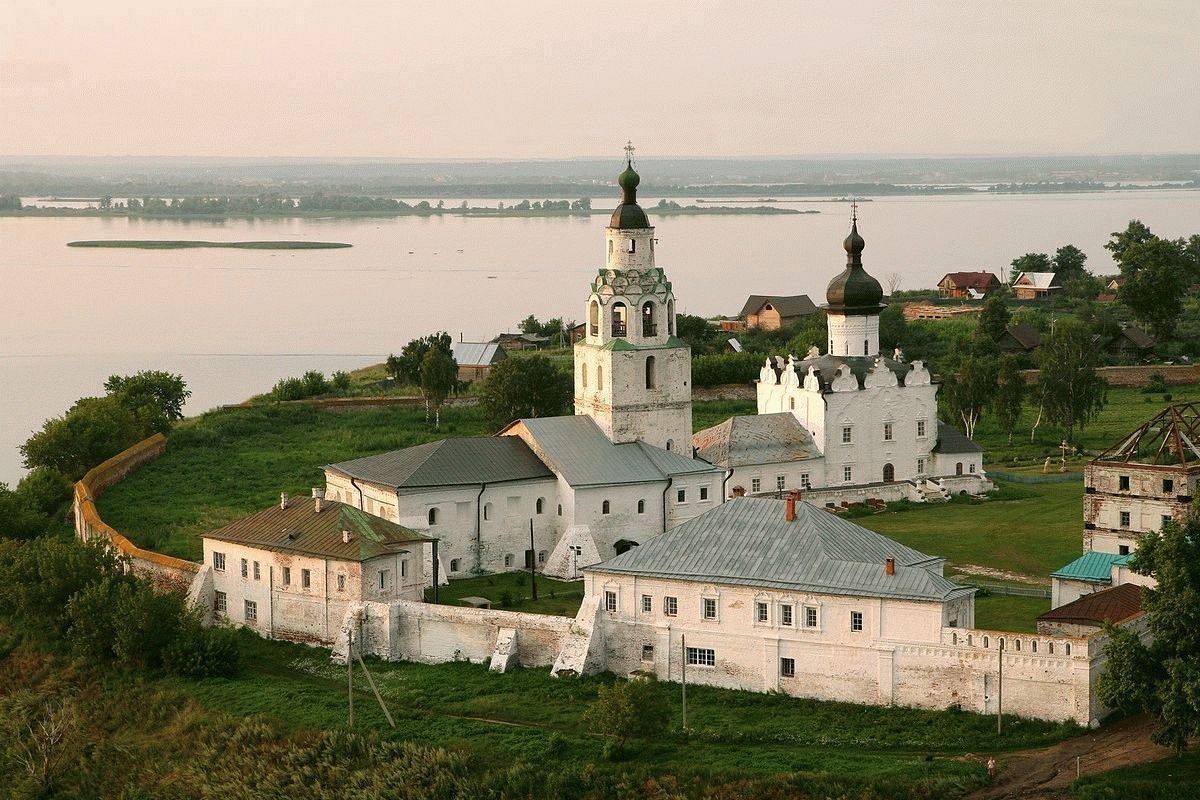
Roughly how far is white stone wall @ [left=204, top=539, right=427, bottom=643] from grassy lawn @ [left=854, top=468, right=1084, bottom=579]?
1153 cm

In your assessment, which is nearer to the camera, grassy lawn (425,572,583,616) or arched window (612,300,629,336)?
grassy lawn (425,572,583,616)

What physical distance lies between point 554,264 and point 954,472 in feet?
342

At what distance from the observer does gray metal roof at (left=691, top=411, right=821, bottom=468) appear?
42281 millimetres

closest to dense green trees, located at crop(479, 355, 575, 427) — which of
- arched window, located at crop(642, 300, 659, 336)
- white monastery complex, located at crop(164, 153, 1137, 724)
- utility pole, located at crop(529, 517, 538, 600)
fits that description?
white monastery complex, located at crop(164, 153, 1137, 724)

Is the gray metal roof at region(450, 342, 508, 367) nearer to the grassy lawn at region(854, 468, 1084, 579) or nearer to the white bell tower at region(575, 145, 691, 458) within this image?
the grassy lawn at region(854, 468, 1084, 579)

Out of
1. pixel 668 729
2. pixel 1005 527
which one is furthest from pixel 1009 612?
pixel 1005 527

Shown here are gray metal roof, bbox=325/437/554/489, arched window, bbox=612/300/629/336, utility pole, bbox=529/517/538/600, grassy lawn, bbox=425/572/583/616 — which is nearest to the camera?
grassy lawn, bbox=425/572/583/616

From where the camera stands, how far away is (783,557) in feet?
92.4

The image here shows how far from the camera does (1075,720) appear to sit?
25.4 metres

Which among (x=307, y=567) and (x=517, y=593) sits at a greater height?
(x=307, y=567)

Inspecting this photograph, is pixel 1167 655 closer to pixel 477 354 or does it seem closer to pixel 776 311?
pixel 477 354

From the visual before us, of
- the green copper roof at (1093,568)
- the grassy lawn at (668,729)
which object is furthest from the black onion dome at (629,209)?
the grassy lawn at (668,729)

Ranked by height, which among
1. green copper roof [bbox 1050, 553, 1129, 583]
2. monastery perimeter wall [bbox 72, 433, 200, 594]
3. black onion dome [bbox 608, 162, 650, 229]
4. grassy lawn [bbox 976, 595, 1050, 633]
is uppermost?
black onion dome [bbox 608, 162, 650, 229]

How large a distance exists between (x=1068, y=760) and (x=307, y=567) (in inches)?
529
